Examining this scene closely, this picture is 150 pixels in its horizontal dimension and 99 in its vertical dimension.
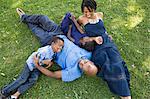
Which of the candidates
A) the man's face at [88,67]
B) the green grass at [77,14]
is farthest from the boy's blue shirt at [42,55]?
the man's face at [88,67]

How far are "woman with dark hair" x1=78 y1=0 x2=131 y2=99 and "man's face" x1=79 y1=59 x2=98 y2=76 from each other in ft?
0.26

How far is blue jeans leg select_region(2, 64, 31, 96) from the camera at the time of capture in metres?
3.85

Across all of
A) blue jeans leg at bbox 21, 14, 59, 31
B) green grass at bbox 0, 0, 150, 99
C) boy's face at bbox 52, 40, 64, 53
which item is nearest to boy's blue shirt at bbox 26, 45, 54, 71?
boy's face at bbox 52, 40, 64, 53

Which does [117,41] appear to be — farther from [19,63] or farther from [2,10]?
[2,10]

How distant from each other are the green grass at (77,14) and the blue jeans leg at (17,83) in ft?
0.54

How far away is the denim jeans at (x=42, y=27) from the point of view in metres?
4.41

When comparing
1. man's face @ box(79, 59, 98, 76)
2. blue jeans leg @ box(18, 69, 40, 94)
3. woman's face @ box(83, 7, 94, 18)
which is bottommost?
blue jeans leg @ box(18, 69, 40, 94)

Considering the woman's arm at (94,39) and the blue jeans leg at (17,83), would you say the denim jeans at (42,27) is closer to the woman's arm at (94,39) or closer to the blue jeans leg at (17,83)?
the woman's arm at (94,39)

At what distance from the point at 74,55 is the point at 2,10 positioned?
1.77 meters

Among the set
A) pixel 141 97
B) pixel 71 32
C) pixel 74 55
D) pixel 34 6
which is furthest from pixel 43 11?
pixel 141 97

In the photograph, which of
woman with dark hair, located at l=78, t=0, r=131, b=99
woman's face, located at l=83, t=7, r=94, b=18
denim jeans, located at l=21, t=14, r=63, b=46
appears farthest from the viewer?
denim jeans, located at l=21, t=14, r=63, b=46

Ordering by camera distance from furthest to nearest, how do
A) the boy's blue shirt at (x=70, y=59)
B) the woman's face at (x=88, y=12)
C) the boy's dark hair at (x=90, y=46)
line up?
the woman's face at (x=88, y=12) < the boy's dark hair at (x=90, y=46) < the boy's blue shirt at (x=70, y=59)

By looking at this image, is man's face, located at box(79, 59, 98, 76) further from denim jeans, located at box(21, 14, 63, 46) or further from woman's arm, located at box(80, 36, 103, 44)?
denim jeans, located at box(21, 14, 63, 46)

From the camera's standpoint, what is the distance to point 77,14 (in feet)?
16.8
